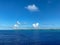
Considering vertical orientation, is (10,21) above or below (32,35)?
above

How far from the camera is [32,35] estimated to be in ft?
4.85

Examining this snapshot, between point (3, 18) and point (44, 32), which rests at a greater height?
point (3, 18)

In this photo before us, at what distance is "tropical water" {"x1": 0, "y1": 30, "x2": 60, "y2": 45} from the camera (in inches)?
57.1

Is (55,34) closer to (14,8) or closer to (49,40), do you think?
(49,40)

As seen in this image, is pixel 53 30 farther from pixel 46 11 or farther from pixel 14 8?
pixel 14 8

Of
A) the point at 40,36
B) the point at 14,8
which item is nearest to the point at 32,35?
the point at 40,36

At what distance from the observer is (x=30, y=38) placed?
4.83 ft

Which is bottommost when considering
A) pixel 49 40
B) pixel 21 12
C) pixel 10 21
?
pixel 49 40

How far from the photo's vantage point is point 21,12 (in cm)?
150

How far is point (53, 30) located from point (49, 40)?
16 centimetres

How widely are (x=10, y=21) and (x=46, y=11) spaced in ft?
1.80

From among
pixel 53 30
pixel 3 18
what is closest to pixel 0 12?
pixel 3 18

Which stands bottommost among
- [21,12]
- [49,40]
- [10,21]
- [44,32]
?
[49,40]

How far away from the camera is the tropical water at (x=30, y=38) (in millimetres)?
1451
